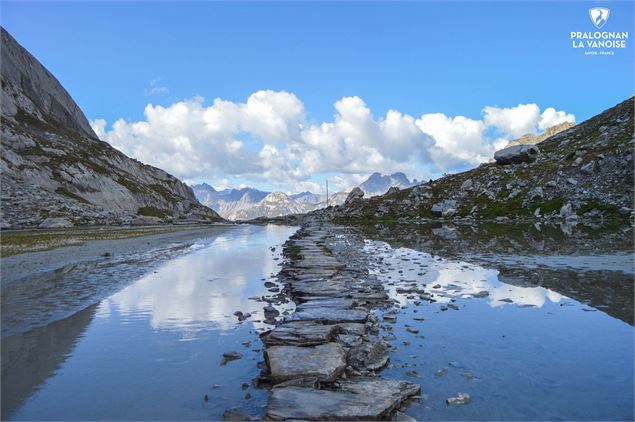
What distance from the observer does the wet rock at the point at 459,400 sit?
9539 millimetres

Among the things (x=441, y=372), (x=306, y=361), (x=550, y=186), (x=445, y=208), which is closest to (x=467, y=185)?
(x=445, y=208)

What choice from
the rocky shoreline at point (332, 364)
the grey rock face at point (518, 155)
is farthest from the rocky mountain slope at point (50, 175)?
the grey rock face at point (518, 155)

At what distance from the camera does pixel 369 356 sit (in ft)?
39.7

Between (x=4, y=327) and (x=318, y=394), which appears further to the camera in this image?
(x=4, y=327)

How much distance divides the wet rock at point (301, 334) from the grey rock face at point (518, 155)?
11905 cm

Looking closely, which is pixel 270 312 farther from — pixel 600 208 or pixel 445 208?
pixel 445 208

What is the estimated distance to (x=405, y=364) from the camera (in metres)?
11.9

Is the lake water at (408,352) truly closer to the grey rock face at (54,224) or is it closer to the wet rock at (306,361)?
the wet rock at (306,361)

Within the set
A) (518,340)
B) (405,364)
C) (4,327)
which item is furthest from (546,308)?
(4,327)

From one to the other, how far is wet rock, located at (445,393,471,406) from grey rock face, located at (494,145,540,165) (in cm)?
12157

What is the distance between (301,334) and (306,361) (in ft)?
7.22

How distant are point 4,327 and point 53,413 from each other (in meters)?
8.79

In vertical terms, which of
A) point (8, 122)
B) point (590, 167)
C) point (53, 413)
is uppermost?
point (8, 122)

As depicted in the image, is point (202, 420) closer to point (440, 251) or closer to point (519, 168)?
point (440, 251)
